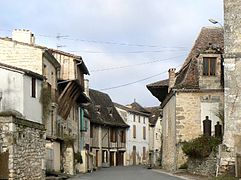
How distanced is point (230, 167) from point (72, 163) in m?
14.9

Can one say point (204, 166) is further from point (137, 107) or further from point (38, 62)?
point (137, 107)

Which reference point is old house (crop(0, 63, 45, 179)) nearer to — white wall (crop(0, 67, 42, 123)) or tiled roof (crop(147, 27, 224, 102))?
white wall (crop(0, 67, 42, 123))

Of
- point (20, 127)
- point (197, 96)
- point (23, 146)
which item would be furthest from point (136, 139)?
point (20, 127)

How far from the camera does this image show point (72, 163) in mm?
40719

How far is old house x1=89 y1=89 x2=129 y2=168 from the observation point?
241ft

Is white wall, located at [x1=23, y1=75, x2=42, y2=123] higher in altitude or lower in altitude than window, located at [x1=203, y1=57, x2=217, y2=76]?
lower

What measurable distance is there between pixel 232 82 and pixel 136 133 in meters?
59.9

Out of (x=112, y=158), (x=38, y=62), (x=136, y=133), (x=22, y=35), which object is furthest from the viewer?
(x=136, y=133)

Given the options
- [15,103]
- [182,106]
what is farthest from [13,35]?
[182,106]

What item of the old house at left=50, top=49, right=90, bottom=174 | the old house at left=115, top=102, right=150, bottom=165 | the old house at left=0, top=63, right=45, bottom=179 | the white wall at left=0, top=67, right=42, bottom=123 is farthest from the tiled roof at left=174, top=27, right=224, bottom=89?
the old house at left=115, top=102, right=150, bottom=165

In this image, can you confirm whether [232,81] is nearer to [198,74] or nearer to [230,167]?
[230,167]

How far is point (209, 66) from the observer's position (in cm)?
4056

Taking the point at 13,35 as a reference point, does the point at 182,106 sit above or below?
below

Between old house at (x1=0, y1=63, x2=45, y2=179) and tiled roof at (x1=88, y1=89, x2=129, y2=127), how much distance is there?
41.2m
